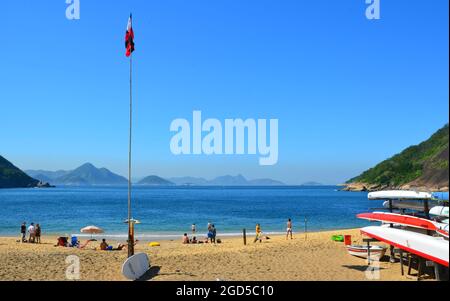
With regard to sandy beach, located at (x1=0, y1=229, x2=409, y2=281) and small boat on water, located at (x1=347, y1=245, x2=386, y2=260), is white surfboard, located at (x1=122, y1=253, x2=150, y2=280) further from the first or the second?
small boat on water, located at (x1=347, y1=245, x2=386, y2=260)

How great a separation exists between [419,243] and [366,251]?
5.84 m

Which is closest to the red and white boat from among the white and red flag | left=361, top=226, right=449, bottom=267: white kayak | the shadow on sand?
left=361, top=226, right=449, bottom=267: white kayak

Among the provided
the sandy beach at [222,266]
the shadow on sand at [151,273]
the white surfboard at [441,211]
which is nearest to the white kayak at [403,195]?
the white surfboard at [441,211]

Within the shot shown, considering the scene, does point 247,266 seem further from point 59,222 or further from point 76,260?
point 59,222

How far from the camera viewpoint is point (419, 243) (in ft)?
45.9

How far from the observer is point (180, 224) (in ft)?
174

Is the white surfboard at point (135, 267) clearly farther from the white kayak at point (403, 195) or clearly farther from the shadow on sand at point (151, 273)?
the white kayak at point (403, 195)

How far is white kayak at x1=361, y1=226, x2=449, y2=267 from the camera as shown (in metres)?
12.6

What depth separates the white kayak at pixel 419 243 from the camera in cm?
1263

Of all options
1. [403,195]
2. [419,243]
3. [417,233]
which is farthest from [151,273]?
[403,195]

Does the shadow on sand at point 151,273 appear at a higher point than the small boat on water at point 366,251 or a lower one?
lower

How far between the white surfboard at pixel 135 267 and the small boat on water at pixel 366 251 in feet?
31.6

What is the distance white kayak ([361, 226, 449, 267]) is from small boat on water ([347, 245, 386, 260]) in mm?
1693

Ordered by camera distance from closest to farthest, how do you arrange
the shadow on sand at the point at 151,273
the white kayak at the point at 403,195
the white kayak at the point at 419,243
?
the white kayak at the point at 419,243 < the shadow on sand at the point at 151,273 < the white kayak at the point at 403,195
